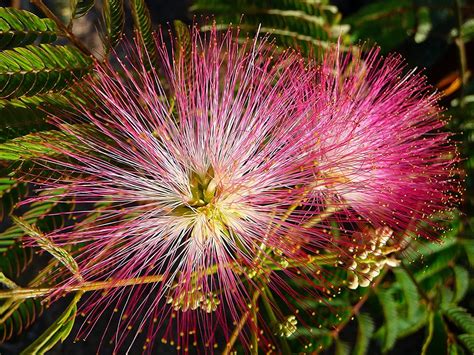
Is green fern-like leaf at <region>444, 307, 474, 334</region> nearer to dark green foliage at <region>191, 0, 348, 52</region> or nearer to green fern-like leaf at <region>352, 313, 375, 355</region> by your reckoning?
green fern-like leaf at <region>352, 313, 375, 355</region>

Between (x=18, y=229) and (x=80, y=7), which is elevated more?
(x=80, y=7)

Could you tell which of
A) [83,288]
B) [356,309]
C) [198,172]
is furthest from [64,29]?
[356,309]

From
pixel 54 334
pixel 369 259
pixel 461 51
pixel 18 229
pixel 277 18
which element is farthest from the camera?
pixel 461 51

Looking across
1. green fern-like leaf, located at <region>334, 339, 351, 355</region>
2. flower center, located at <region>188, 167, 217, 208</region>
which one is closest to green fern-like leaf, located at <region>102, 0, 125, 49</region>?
flower center, located at <region>188, 167, 217, 208</region>

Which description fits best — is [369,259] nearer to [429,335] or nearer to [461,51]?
[429,335]

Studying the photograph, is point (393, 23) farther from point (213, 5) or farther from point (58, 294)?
point (58, 294)

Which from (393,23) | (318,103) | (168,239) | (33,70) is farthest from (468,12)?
(33,70)

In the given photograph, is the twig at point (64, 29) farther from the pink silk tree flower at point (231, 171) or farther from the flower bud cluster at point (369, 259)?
the flower bud cluster at point (369, 259)
